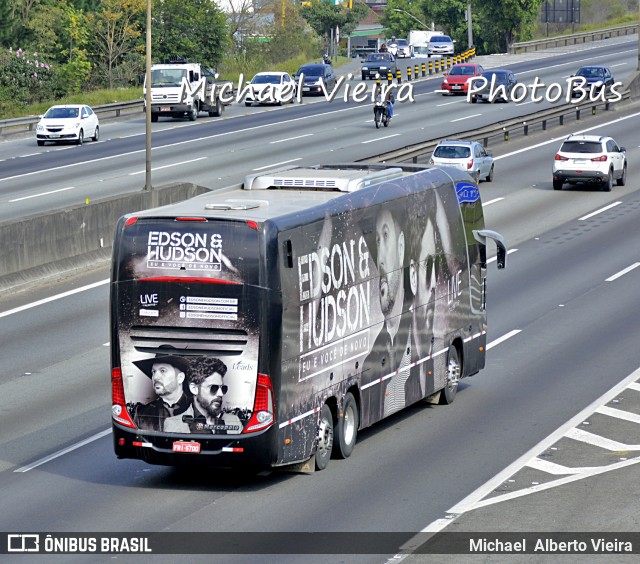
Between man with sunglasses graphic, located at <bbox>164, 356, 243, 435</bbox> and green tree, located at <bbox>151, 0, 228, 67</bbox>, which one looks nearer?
man with sunglasses graphic, located at <bbox>164, 356, 243, 435</bbox>

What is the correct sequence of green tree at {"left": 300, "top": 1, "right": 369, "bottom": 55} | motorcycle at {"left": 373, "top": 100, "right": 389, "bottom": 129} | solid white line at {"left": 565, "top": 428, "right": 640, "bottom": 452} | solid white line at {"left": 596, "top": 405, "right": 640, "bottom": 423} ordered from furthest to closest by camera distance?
1. green tree at {"left": 300, "top": 1, "right": 369, "bottom": 55}
2. motorcycle at {"left": 373, "top": 100, "right": 389, "bottom": 129}
3. solid white line at {"left": 596, "top": 405, "right": 640, "bottom": 423}
4. solid white line at {"left": 565, "top": 428, "right": 640, "bottom": 452}

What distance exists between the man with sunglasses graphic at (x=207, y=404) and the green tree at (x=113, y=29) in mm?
65447

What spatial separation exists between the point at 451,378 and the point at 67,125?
1573 inches

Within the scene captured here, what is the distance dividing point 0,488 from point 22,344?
27.3ft

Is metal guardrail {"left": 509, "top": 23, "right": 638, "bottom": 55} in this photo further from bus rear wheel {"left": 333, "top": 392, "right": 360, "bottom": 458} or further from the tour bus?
bus rear wheel {"left": 333, "top": 392, "right": 360, "bottom": 458}

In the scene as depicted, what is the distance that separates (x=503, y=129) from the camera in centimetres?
5569

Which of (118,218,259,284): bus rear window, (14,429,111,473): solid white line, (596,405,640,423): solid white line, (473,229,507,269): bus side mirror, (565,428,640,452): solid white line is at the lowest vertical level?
(596,405,640,423): solid white line

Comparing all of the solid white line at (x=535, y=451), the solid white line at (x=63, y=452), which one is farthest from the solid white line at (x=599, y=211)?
the solid white line at (x=63, y=452)

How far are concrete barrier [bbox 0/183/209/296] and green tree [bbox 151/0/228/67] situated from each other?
53.5 metres

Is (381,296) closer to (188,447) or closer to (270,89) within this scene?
(188,447)

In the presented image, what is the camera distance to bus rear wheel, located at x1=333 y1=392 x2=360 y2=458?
1605 centimetres

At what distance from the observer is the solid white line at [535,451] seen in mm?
14375

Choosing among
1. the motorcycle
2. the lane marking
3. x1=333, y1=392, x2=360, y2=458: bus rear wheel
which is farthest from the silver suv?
x1=333, y1=392, x2=360, y2=458: bus rear wheel

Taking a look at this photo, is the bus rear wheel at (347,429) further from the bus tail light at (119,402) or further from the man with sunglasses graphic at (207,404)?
the bus tail light at (119,402)
